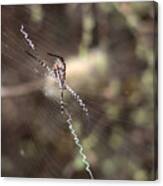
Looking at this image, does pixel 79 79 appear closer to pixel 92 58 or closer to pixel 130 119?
pixel 92 58

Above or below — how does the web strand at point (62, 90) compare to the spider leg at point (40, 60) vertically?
below

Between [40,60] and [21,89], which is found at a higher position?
[40,60]

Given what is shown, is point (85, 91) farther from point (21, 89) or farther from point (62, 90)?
point (21, 89)

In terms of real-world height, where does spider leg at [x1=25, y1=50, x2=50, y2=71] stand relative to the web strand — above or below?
above

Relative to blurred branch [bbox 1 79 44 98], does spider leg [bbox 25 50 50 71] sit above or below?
above

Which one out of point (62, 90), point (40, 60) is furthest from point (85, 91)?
point (40, 60)

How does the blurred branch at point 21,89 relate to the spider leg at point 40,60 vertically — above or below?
below

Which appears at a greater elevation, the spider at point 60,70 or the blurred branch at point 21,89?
the spider at point 60,70

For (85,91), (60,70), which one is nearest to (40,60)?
(60,70)
